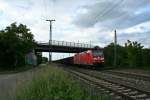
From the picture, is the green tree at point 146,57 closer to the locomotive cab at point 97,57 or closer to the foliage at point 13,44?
the locomotive cab at point 97,57

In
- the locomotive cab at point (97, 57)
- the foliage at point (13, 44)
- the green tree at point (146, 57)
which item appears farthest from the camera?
the foliage at point (13, 44)

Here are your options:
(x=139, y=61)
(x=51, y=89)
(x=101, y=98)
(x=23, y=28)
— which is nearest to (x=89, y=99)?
(x=101, y=98)

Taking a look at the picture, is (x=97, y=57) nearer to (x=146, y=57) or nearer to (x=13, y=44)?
(x=146, y=57)

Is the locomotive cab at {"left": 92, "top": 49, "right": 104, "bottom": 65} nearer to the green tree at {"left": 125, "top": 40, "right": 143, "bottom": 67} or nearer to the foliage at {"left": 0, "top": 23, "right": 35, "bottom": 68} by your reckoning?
the green tree at {"left": 125, "top": 40, "right": 143, "bottom": 67}

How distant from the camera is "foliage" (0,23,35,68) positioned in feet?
240

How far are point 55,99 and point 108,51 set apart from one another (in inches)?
2477

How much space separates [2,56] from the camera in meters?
74.2

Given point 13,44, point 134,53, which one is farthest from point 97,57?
point 13,44

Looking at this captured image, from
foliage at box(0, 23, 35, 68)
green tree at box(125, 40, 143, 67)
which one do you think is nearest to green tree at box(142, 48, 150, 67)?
green tree at box(125, 40, 143, 67)

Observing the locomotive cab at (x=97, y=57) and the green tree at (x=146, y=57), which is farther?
the locomotive cab at (x=97, y=57)

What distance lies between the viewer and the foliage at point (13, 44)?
240ft

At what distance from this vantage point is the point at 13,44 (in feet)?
239

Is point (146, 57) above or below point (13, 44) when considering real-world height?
below

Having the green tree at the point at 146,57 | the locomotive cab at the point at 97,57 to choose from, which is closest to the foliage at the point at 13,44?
the locomotive cab at the point at 97,57
